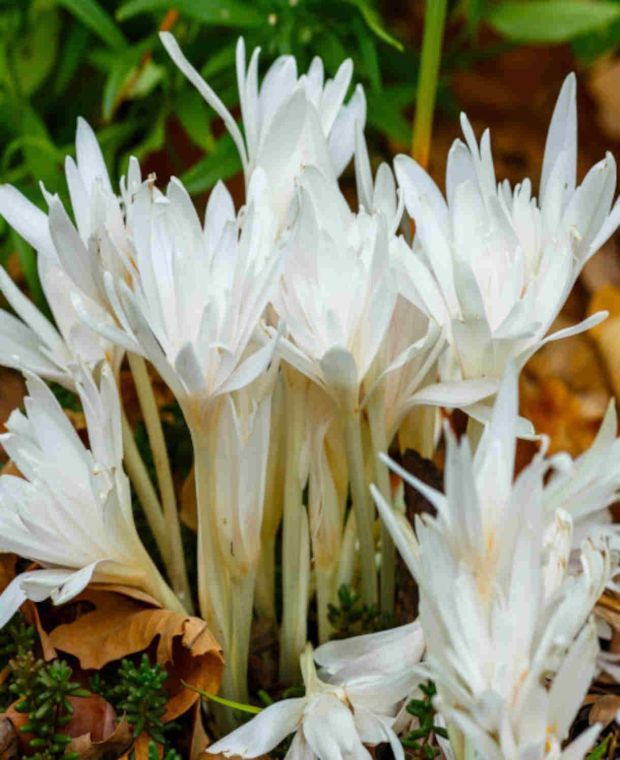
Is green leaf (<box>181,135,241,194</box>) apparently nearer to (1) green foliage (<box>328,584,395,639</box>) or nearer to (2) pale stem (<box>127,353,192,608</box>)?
(2) pale stem (<box>127,353,192,608</box>)

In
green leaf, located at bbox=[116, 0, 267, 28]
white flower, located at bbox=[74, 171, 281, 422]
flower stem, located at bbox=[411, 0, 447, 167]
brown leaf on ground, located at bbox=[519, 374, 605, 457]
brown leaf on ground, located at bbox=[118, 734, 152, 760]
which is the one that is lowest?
brown leaf on ground, located at bbox=[118, 734, 152, 760]

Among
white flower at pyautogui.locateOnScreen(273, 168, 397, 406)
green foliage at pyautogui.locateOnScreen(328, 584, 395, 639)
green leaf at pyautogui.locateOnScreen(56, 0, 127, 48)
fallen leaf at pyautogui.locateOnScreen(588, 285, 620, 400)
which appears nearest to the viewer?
white flower at pyautogui.locateOnScreen(273, 168, 397, 406)

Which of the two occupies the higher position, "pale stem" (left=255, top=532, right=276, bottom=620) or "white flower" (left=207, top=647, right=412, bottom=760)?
"pale stem" (left=255, top=532, right=276, bottom=620)

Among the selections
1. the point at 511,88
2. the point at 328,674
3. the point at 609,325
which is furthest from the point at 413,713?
the point at 511,88

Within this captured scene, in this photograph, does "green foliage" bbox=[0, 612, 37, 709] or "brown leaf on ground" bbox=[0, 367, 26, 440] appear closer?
"green foliage" bbox=[0, 612, 37, 709]

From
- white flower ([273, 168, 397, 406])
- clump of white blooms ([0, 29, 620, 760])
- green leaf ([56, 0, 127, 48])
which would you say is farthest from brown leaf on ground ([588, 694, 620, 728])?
green leaf ([56, 0, 127, 48])

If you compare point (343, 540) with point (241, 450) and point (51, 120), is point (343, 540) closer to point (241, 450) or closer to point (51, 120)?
point (241, 450)

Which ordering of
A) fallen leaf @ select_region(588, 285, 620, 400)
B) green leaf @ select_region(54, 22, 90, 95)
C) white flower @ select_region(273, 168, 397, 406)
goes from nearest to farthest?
white flower @ select_region(273, 168, 397, 406)
green leaf @ select_region(54, 22, 90, 95)
fallen leaf @ select_region(588, 285, 620, 400)

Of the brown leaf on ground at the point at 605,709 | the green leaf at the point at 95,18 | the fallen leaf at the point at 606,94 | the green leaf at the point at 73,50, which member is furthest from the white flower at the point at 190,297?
the fallen leaf at the point at 606,94
